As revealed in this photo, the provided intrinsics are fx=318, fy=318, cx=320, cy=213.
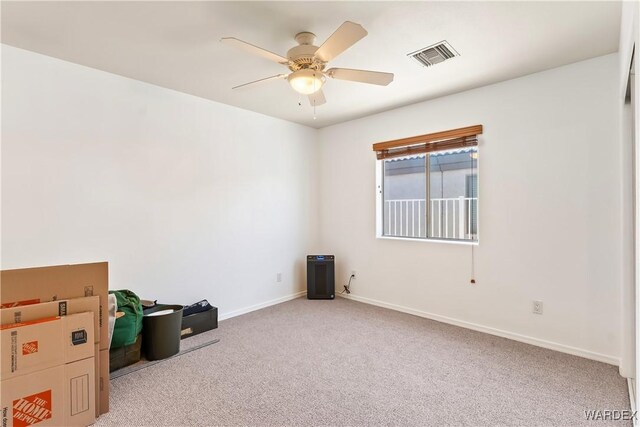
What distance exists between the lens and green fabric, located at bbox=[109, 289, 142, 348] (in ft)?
8.01

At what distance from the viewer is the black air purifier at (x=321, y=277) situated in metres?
4.46

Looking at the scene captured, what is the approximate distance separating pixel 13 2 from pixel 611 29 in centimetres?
386

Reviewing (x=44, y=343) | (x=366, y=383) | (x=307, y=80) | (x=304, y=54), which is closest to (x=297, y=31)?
(x=304, y=54)

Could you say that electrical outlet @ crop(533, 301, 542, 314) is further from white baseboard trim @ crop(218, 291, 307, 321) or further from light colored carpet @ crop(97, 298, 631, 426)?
white baseboard trim @ crop(218, 291, 307, 321)

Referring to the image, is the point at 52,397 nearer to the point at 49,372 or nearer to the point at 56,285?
the point at 49,372

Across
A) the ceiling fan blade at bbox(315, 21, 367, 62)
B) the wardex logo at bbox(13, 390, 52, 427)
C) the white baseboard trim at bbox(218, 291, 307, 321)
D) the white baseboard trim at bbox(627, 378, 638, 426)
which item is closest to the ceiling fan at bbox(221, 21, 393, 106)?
the ceiling fan blade at bbox(315, 21, 367, 62)

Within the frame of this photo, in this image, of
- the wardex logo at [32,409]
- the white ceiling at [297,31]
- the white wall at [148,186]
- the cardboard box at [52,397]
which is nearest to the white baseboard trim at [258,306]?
the white wall at [148,186]

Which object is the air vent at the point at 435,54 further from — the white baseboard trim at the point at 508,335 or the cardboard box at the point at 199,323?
the cardboard box at the point at 199,323

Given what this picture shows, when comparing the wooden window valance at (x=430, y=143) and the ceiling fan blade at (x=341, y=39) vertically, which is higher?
the ceiling fan blade at (x=341, y=39)

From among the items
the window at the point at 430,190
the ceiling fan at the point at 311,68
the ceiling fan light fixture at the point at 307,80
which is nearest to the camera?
the ceiling fan at the point at 311,68

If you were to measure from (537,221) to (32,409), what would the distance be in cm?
386

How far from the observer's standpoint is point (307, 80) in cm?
228

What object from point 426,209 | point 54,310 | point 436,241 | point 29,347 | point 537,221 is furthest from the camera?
point 426,209

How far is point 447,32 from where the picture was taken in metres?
2.22
